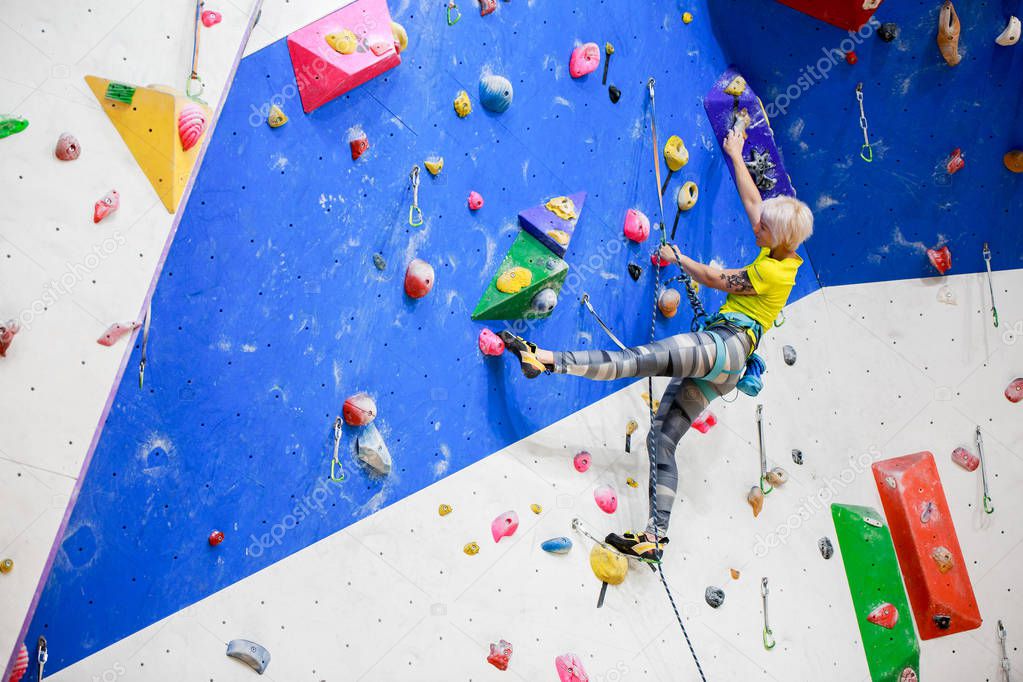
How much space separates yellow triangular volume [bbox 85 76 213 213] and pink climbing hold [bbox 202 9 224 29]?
0.24m

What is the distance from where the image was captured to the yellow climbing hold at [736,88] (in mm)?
4117

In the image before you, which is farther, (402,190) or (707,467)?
(707,467)

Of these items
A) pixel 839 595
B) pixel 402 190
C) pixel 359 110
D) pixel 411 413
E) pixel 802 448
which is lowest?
pixel 839 595

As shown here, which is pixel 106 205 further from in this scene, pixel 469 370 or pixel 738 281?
pixel 738 281

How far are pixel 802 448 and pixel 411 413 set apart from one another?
1.74 metres

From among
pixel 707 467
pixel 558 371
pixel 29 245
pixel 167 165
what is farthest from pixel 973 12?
pixel 29 245

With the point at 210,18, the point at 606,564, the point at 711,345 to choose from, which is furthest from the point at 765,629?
the point at 210,18

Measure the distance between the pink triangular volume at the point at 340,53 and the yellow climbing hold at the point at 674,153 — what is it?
1146mm

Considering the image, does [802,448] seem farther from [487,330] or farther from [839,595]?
[487,330]

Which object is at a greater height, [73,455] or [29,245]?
[29,245]

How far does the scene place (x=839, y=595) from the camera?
422 centimetres

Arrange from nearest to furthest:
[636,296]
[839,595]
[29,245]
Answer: [29,245] → [636,296] → [839,595]

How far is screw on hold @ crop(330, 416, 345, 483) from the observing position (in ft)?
10.8
